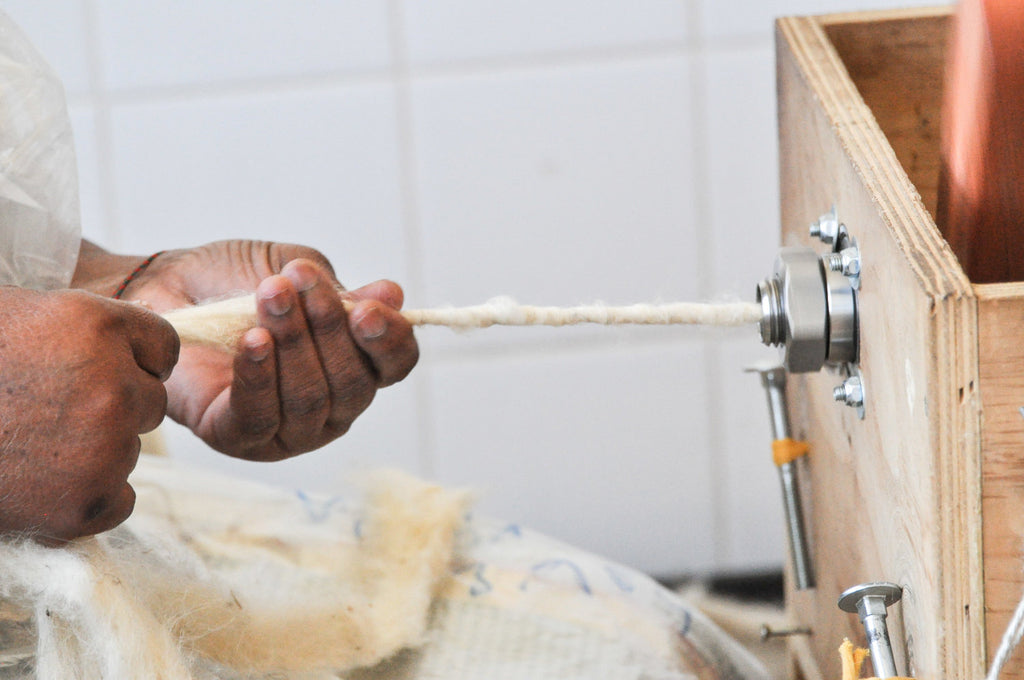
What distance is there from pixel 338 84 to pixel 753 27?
40 centimetres

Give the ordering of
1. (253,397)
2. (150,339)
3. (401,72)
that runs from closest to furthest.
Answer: (150,339) < (253,397) < (401,72)

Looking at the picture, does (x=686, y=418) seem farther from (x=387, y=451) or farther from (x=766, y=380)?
(x=766, y=380)

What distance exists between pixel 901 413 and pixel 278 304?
25 cm

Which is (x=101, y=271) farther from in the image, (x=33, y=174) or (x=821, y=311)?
(x=821, y=311)

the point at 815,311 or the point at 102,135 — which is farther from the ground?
the point at 102,135

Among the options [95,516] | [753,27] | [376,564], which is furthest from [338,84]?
[95,516]

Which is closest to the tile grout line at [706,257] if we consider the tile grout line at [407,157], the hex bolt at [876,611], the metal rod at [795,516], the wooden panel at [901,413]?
the tile grout line at [407,157]

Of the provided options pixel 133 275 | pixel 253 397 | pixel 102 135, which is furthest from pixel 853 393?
pixel 102 135

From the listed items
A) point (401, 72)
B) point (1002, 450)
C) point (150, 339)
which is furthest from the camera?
point (401, 72)

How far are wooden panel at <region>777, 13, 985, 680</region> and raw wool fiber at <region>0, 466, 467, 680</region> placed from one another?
0.74 ft

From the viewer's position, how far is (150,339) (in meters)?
0.37

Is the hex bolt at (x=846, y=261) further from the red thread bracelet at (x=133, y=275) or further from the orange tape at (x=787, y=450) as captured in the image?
the red thread bracelet at (x=133, y=275)

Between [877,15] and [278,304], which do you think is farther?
[877,15]

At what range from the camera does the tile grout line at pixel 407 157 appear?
0.96m
